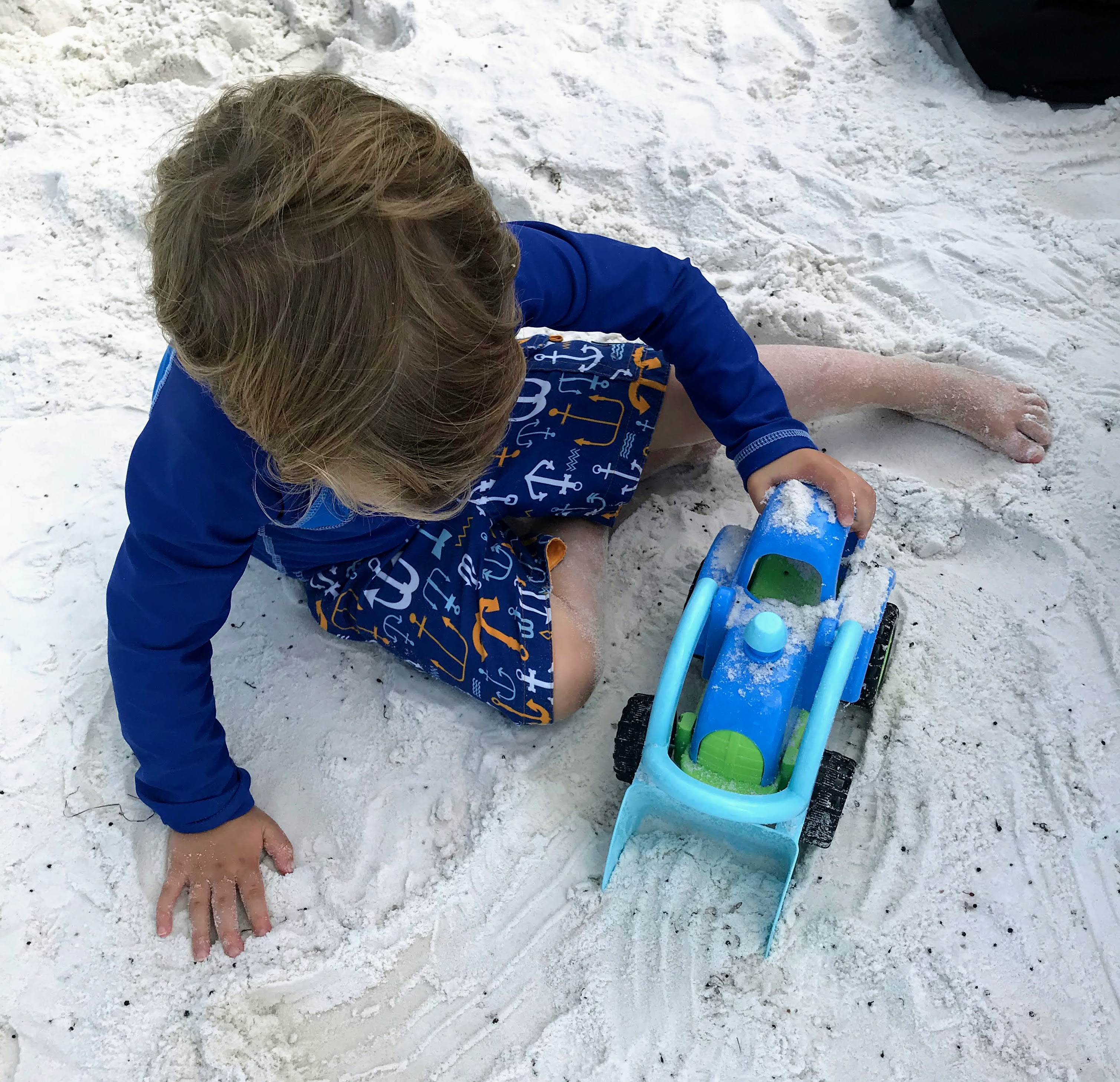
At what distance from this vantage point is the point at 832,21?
79.4 inches

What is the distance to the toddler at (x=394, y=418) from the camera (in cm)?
74

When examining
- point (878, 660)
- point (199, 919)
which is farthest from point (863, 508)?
point (199, 919)

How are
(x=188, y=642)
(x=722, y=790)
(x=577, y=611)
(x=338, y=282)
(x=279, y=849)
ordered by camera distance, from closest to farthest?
(x=338, y=282) < (x=722, y=790) < (x=188, y=642) < (x=279, y=849) < (x=577, y=611)

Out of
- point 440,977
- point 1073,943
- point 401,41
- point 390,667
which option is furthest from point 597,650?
point 401,41

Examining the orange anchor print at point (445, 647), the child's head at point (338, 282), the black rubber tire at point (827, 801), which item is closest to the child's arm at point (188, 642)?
the child's head at point (338, 282)

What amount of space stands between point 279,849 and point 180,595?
347 millimetres

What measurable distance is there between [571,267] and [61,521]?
0.82 meters

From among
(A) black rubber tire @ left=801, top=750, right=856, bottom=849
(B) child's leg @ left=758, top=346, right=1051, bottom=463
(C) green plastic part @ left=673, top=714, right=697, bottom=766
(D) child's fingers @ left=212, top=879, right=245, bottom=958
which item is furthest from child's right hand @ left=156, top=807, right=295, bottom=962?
(B) child's leg @ left=758, top=346, right=1051, bottom=463

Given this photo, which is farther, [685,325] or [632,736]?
[685,325]

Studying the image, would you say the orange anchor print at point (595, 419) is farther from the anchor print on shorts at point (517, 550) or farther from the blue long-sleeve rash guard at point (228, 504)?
the blue long-sleeve rash guard at point (228, 504)

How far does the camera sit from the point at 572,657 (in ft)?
4.04

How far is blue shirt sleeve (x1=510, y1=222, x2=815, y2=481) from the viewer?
3.89ft

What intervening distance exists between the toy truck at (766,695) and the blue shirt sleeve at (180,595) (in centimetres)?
46

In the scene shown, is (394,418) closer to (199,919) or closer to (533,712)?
(533,712)
